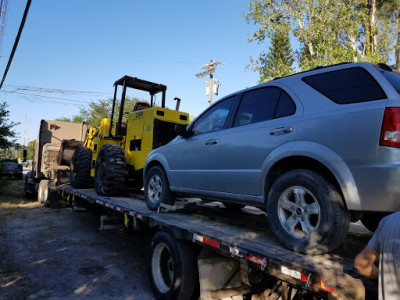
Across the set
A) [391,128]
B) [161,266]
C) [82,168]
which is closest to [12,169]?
[82,168]

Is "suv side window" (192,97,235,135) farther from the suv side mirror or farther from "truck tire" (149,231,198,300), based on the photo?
"truck tire" (149,231,198,300)

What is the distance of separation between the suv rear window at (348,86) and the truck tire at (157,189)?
2668mm

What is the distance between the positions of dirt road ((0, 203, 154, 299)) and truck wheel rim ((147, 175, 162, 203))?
1179 millimetres

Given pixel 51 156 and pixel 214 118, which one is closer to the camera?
pixel 214 118

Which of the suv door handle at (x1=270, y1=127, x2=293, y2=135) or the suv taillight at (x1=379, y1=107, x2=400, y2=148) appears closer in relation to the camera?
the suv taillight at (x1=379, y1=107, x2=400, y2=148)

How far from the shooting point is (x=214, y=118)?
13.5 feet

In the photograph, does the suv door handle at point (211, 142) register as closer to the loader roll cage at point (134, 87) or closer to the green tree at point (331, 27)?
the loader roll cage at point (134, 87)

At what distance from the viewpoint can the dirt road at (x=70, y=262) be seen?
410 centimetres

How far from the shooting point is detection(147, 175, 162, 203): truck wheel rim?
487cm

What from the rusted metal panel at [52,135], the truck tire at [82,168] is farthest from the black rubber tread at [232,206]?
the rusted metal panel at [52,135]

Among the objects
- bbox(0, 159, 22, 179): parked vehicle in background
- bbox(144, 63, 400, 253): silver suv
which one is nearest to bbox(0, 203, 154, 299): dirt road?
bbox(144, 63, 400, 253): silver suv

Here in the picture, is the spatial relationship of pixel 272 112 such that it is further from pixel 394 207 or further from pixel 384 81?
pixel 394 207

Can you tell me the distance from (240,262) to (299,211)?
3.34 ft

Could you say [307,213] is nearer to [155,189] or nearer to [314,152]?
[314,152]
